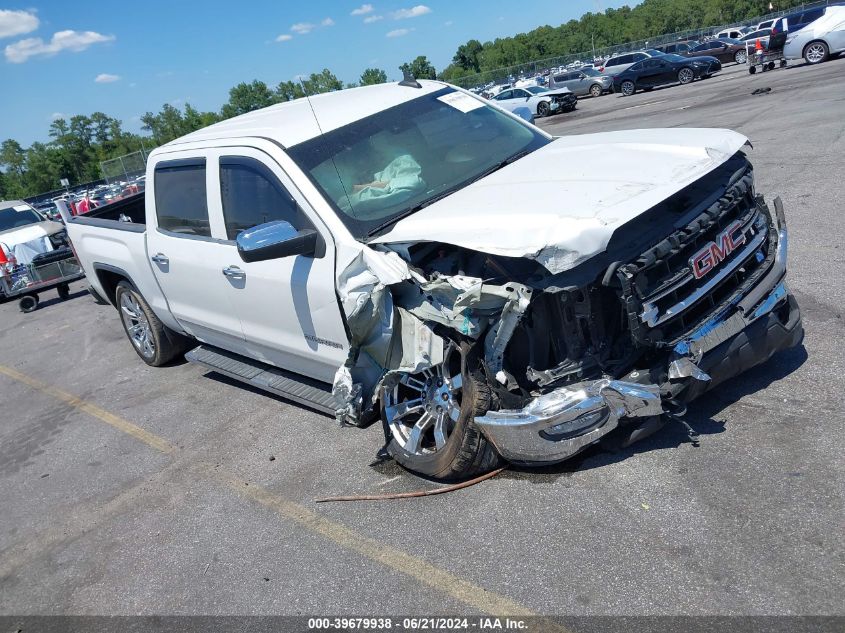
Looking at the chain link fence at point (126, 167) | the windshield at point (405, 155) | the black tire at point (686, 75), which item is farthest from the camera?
the chain link fence at point (126, 167)

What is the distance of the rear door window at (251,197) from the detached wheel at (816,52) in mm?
23918

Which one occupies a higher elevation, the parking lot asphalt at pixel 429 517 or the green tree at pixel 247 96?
the green tree at pixel 247 96

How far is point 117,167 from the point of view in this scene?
34.8 metres

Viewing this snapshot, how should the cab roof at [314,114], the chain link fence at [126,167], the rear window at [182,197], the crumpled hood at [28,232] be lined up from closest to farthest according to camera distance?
the cab roof at [314,114], the rear window at [182,197], the crumpled hood at [28,232], the chain link fence at [126,167]

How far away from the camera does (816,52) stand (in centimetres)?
2308

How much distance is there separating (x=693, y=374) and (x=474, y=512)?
129 cm

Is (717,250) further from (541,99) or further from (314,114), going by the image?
(541,99)

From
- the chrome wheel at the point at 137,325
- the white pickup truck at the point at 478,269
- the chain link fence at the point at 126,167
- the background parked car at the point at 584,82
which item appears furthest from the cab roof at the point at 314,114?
the background parked car at the point at 584,82

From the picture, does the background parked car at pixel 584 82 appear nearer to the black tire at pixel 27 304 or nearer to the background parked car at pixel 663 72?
the background parked car at pixel 663 72

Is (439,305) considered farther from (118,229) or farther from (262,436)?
(118,229)

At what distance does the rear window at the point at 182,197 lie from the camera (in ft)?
17.0

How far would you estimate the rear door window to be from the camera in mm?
4410

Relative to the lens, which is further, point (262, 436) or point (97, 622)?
point (262, 436)

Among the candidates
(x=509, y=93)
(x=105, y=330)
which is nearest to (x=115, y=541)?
(x=105, y=330)
